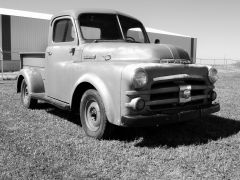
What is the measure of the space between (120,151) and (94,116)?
774 mm

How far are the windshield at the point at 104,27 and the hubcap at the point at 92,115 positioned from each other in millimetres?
1121

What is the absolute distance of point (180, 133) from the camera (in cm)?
476

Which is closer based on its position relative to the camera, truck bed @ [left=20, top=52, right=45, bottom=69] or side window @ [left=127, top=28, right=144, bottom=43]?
side window @ [left=127, top=28, right=144, bottom=43]

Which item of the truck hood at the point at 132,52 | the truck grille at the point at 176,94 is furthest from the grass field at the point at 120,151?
the truck hood at the point at 132,52

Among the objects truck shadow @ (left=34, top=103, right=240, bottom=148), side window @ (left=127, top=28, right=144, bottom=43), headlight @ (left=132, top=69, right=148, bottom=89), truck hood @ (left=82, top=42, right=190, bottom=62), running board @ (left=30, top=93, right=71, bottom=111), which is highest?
side window @ (left=127, top=28, right=144, bottom=43)

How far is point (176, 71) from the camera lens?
158 inches

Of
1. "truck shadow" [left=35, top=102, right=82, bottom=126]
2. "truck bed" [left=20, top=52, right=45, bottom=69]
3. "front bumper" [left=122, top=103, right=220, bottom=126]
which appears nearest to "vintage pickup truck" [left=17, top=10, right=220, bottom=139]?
"front bumper" [left=122, top=103, right=220, bottom=126]

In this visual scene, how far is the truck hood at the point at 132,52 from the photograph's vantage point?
421 cm

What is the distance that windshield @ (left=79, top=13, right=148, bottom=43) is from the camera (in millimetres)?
4961

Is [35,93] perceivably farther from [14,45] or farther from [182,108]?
[14,45]

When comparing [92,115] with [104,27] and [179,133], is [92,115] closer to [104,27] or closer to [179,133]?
[179,133]

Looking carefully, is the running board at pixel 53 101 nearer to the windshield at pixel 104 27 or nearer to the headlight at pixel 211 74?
the windshield at pixel 104 27

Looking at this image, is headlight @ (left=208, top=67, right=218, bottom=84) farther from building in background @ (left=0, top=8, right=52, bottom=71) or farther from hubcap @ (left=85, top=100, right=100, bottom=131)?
building in background @ (left=0, top=8, right=52, bottom=71)

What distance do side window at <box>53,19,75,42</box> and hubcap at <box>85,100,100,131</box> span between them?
129 cm
